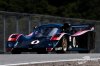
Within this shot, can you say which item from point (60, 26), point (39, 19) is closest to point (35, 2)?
point (39, 19)

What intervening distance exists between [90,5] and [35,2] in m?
10.9

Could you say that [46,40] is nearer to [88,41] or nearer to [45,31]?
[45,31]

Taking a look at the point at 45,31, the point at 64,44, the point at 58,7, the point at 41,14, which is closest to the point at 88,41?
the point at 64,44

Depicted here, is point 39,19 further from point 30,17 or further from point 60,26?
point 60,26

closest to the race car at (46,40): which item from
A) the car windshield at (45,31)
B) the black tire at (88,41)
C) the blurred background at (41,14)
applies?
the car windshield at (45,31)

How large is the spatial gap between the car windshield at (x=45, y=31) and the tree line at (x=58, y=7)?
83.8ft

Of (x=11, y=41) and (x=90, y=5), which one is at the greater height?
(x=90, y=5)

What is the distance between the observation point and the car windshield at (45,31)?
24.0 m

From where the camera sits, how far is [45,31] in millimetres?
24344

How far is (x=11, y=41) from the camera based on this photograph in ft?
78.0

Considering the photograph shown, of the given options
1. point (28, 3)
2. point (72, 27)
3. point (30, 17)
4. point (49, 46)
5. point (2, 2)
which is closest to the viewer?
point (49, 46)

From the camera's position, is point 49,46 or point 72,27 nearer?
point 49,46

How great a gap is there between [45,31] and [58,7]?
40658 millimetres

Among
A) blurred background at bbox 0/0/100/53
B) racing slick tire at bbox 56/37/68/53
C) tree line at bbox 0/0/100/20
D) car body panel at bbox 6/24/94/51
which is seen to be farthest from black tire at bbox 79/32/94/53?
tree line at bbox 0/0/100/20
